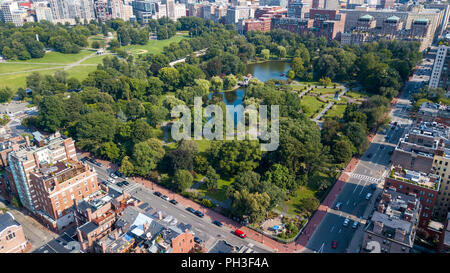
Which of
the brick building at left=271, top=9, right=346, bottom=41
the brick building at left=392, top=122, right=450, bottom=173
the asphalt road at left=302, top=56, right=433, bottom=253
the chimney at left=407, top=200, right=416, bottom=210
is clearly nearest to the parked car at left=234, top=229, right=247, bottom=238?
the asphalt road at left=302, top=56, right=433, bottom=253

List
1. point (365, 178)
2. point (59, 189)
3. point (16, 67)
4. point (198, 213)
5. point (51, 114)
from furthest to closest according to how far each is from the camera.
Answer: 1. point (16, 67)
2. point (51, 114)
3. point (365, 178)
4. point (198, 213)
5. point (59, 189)

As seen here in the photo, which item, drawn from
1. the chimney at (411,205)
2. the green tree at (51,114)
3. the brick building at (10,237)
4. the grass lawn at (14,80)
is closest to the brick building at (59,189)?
the brick building at (10,237)

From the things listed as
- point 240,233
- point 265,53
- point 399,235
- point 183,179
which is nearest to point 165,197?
point 183,179

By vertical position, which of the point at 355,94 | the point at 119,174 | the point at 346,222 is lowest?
the point at 346,222

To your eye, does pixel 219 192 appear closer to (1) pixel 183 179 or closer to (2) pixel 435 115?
(1) pixel 183 179

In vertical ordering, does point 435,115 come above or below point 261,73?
above

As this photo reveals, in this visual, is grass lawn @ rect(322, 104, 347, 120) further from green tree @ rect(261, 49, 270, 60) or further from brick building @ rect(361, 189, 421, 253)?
green tree @ rect(261, 49, 270, 60)

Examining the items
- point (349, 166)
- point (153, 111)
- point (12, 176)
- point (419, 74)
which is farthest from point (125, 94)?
point (419, 74)
